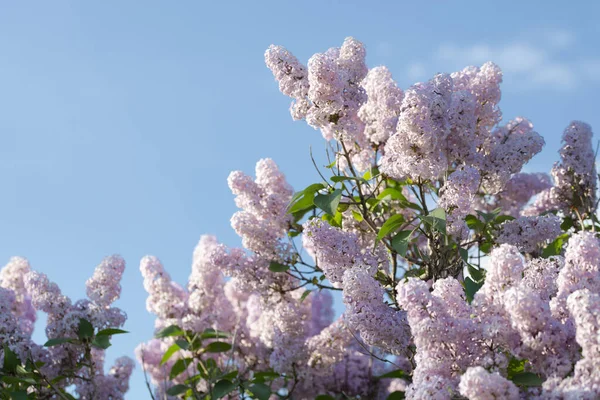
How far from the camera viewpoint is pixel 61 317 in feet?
18.8

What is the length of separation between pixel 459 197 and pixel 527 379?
152cm

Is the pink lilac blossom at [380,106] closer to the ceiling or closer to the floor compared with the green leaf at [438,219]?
closer to the ceiling

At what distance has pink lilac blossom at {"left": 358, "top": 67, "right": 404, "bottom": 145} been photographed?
5.16 m

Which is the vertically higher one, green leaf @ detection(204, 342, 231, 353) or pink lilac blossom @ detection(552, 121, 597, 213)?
pink lilac blossom @ detection(552, 121, 597, 213)

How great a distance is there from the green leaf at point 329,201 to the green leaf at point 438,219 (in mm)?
501

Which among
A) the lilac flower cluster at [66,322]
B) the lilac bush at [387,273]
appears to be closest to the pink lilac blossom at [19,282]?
the lilac bush at [387,273]

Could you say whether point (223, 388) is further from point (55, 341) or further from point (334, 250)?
point (334, 250)

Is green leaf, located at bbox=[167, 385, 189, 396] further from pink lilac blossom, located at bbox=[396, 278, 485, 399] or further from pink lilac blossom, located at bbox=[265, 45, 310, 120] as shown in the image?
pink lilac blossom, located at bbox=[396, 278, 485, 399]

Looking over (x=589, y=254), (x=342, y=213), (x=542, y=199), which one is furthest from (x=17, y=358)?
(x=542, y=199)

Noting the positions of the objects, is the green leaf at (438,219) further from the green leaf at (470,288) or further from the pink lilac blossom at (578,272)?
the pink lilac blossom at (578,272)

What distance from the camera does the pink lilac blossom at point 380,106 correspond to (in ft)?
16.9

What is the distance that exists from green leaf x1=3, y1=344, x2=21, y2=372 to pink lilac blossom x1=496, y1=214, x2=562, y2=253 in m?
3.31

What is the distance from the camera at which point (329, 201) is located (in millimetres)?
4477

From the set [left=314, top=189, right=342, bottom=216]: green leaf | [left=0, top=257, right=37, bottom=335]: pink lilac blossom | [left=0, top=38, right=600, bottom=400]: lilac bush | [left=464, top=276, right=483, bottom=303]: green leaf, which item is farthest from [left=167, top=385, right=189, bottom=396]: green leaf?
[left=464, top=276, right=483, bottom=303]: green leaf
